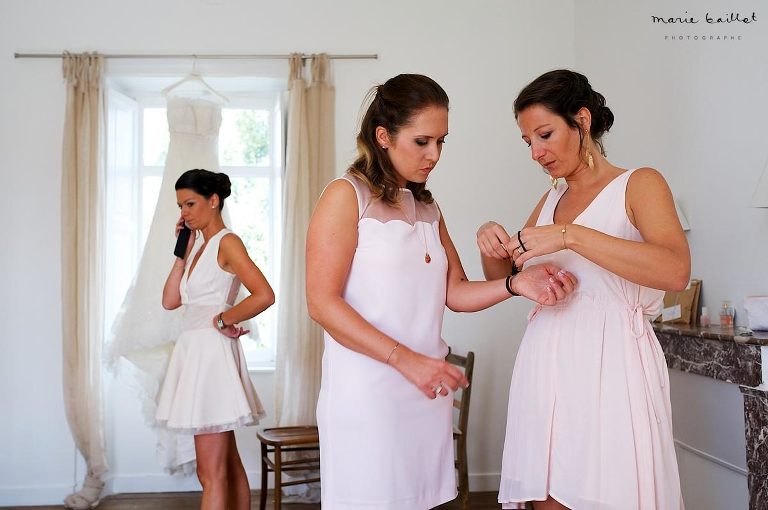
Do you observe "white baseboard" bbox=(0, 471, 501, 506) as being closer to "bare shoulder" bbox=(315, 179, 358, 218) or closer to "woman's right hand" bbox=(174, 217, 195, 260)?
"woman's right hand" bbox=(174, 217, 195, 260)

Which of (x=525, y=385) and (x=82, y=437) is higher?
(x=525, y=385)

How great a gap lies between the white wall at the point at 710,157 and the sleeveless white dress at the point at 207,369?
197 centimetres

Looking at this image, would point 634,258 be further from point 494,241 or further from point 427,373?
point 427,373

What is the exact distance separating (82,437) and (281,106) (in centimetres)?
243

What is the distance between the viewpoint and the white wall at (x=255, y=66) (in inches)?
187

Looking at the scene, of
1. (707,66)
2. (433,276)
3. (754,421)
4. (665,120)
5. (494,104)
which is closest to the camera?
(433,276)

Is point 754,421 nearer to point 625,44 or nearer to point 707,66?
point 707,66

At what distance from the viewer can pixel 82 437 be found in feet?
15.1

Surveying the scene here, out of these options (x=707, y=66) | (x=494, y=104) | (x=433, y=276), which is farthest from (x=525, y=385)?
(x=494, y=104)

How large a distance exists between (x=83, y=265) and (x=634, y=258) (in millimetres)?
3763

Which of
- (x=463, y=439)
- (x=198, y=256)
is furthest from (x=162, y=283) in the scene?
(x=463, y=439)

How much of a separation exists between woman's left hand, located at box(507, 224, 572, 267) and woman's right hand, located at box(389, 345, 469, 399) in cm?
38

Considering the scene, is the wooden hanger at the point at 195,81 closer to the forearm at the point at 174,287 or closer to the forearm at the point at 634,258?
the forearm at the point at 174,287

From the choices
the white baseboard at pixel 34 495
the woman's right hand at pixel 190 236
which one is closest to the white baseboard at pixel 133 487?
the white baseboard at pixel 34 495
